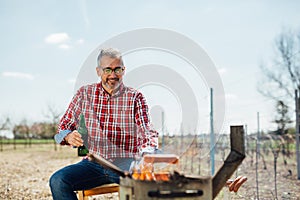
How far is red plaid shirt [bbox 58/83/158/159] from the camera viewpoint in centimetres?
331

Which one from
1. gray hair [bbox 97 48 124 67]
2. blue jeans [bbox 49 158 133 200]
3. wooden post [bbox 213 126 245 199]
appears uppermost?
gray hair [bbox 97 48 124 67]

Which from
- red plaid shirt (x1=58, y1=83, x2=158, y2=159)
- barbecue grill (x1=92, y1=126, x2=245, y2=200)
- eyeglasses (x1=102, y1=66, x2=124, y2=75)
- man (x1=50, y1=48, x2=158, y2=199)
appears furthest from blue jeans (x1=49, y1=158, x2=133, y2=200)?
eyeglasses (x1=102, y1=66, x2=124, y2=75)

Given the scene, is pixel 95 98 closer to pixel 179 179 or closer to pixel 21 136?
pixel 179 179

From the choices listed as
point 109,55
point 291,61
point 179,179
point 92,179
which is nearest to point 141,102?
point 109,55

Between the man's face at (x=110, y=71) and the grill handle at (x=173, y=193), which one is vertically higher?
the man's face at (x=110, y=71)

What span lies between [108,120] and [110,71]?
45 cm

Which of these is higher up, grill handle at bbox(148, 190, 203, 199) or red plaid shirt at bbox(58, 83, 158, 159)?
red plaid shirt at bbox(58, 83, 158, 159)

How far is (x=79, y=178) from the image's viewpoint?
121 inches

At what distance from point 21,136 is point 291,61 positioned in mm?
43268

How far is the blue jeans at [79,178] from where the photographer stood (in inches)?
114

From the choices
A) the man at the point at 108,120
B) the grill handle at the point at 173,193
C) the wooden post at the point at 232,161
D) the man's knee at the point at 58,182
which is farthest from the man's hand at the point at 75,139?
the wooden post at the point at 232,161

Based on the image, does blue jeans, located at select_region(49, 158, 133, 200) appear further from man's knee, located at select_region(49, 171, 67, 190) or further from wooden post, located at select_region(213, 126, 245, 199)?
wooden post, located at select_region(213, 126, 245, 199)

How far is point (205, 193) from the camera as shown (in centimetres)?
220

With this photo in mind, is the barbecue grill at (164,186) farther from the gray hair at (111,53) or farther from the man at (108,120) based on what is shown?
the gray hair at (111,53)
